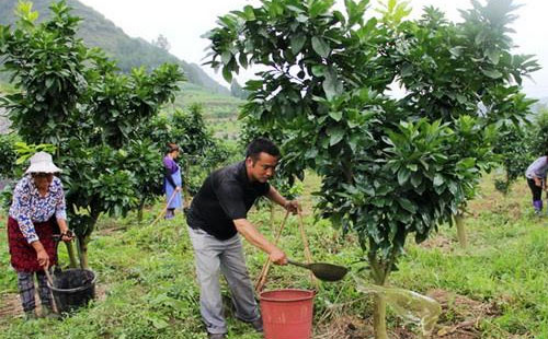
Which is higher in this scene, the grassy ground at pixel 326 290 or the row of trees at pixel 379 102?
the row of trees at pixel 379 102

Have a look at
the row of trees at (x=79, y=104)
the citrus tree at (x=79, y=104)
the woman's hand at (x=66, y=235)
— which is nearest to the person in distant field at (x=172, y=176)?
the row of trees at (x=79, y=104)

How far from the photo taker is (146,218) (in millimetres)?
12398

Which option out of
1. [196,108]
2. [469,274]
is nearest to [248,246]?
[469,274]

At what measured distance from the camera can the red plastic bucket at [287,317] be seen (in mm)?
3799

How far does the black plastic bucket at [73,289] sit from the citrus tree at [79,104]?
1.44ft

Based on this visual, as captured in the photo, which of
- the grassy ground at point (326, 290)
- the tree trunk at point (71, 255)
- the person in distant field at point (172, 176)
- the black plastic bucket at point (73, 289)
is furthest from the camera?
the person in distant field at point (172, 176)

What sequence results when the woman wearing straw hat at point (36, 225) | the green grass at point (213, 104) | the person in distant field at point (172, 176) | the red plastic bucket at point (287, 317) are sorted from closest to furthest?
1. the red plastic bucket at point (287, 317)
2. the woman wearing straw hat at point (36, 225)
3. the person in distant field at point (172, 176)
4. the green grass at point (213, 104)

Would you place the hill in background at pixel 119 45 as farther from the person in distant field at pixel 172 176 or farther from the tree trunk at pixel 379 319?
the tree trunk at pixel 379 319

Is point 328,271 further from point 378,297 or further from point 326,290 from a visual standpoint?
point 326,290

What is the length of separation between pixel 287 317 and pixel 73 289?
2.24m

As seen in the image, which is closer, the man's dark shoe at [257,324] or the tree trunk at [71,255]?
the man's dark shoe at [257,324]

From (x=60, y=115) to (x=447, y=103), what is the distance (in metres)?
3.76

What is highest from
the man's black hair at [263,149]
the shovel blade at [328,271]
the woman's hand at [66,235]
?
the man's black hair at [263,149]

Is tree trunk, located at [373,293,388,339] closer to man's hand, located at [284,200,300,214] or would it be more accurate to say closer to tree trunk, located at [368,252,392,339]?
tree trunk, located at [368,252,392,339]
